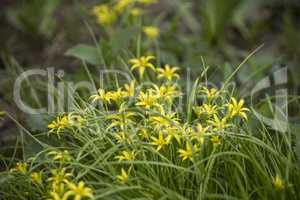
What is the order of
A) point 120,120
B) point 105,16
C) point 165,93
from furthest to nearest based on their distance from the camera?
1. point 105,16
2. point 165,93
3. point 120,120

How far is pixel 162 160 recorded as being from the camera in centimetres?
163

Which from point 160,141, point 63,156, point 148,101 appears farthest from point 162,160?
point 63,156

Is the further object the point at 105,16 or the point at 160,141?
the point at 105,16

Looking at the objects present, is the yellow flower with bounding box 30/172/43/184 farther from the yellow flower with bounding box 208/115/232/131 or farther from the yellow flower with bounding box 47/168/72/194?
the yellow flower with bounding box 208/115/232/131

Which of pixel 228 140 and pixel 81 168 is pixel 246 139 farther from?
pixel 81 168

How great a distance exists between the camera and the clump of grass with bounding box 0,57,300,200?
1535mm

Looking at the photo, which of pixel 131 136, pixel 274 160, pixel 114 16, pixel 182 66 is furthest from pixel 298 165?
pixel 114 16

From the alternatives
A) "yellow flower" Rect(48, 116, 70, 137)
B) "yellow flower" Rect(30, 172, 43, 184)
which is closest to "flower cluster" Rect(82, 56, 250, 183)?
"yellow flower" Rect(48, 116, 70, 137)

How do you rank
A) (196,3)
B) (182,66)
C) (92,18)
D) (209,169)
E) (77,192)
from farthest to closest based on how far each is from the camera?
(196,3), (92,18), (182,66), (209,169), (77,192)

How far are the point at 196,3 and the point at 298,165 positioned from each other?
183cm

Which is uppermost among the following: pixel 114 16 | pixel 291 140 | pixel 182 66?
pixel 114 16

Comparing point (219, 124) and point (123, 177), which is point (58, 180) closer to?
point (123, 177)

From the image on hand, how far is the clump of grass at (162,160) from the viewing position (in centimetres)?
154

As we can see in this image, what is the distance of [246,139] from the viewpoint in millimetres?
1599
